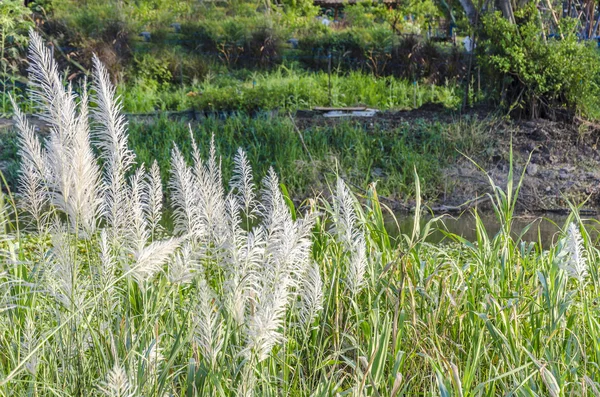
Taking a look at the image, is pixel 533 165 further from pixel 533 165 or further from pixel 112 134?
pixel 112 134

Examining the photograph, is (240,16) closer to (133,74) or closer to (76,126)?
(133,74)

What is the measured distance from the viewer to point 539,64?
8.35 metres

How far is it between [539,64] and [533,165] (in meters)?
1.18

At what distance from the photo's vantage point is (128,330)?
1902 mm

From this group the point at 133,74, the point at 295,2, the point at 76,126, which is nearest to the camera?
the point at 76,126

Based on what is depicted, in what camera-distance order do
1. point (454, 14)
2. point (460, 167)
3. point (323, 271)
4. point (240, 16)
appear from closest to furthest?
point (323, 271), point (460, 167), point (454, 14), point (240, 16)

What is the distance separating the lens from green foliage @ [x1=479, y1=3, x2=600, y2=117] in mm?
8250

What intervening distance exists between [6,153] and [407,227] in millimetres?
4486

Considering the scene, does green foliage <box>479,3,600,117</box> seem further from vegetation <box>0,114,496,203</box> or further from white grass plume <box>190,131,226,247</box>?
white grass plume <box>190,131,226,247</box>

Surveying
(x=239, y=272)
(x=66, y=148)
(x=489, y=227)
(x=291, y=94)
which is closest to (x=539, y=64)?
(x=489, y=227)

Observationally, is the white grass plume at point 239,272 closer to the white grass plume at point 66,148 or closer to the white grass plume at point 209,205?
the white grass plume at point 209,205

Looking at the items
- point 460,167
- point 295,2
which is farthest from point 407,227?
point 295,2

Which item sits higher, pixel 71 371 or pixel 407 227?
pixel 71 371

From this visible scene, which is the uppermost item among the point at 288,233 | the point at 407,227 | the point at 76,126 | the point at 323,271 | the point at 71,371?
the point at 76,126
